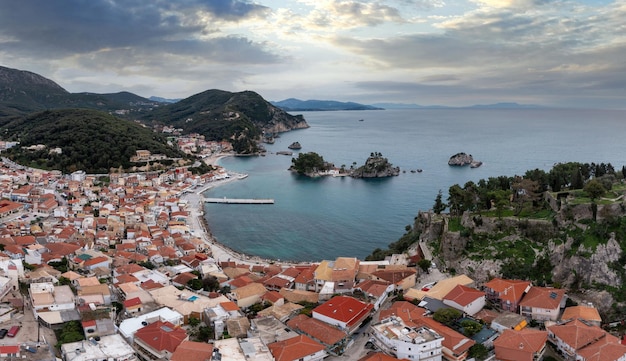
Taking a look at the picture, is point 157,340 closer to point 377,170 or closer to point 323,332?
point 323,332

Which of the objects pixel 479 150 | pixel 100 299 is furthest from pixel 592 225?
pixel 479 150

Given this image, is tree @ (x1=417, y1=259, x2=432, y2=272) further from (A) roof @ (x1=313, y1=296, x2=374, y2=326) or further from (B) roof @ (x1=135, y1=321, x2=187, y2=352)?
(B) roof @ (x1=135, y1=321, x2=187, y2=352)

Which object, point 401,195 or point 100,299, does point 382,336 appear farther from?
point 401,195

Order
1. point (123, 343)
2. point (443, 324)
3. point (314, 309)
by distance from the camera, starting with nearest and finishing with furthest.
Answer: point (123, 343), point (443, 324), point (314, 309)

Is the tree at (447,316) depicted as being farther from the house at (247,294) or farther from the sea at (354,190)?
the sea at (354,190)

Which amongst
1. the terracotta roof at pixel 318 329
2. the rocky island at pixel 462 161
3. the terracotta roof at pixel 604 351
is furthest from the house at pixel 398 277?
the rocky island at pixel 462 161
